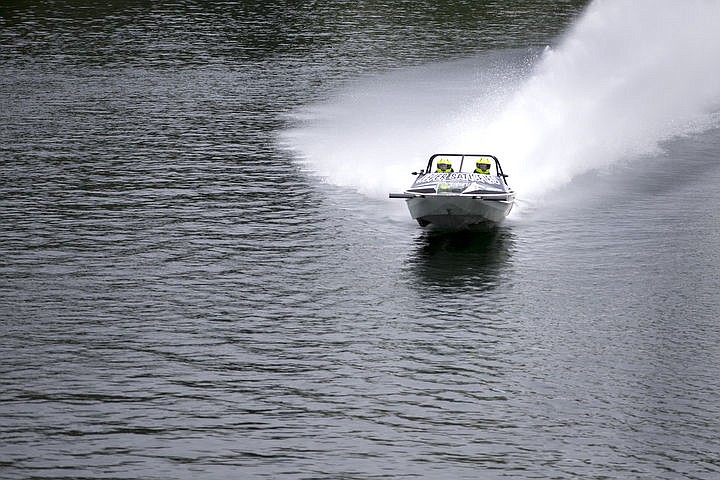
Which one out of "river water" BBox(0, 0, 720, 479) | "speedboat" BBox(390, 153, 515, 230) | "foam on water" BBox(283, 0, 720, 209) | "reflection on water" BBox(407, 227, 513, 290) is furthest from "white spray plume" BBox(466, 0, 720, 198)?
"reflection on water" BBox(407, 227, 513, 290)

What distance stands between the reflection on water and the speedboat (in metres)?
0.59

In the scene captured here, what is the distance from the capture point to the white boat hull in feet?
146

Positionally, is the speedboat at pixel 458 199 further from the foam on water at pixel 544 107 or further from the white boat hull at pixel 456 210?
the foam on water at pixel 544 107

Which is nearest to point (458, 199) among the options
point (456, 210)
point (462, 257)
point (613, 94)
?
point (456, 210)

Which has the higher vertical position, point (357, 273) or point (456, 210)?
point (456, 210)

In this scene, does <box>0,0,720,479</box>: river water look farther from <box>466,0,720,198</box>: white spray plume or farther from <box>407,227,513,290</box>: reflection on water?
<box>466,0,720,198</box>: white spray plume

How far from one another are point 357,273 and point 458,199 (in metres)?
6.15

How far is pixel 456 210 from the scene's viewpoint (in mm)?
44812

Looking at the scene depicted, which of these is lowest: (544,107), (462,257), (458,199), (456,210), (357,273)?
(357,273)

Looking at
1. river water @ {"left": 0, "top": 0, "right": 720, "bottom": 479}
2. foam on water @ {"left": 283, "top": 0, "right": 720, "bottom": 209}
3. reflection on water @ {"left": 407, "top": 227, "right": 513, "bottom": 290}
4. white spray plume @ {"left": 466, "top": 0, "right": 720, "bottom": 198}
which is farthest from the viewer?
white spray plume @ {"left": 466, "top": 0, "right": 720, "bottom": 198}

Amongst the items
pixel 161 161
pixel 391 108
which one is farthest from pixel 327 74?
pixel 161 161

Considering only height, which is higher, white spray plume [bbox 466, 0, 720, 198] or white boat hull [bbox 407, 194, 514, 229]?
white spray plume [bbox 466, 0, 720, 198]

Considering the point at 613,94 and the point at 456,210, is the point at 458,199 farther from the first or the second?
the point at 613,94

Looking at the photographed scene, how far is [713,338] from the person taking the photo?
33875 mm
